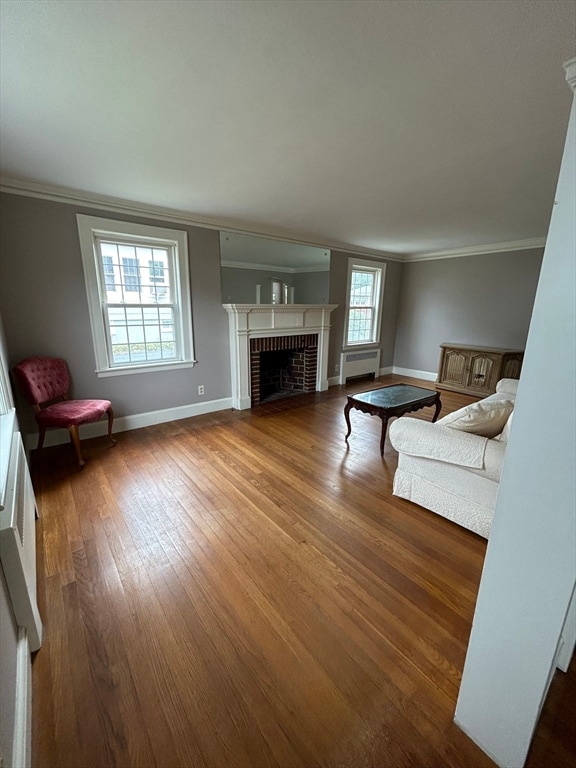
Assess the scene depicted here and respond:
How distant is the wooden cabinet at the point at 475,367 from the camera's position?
15.9ft

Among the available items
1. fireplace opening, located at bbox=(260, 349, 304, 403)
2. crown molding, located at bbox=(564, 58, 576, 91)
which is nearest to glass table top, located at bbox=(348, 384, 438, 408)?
fireplace opening, located at bbox=(260, 349, 304, 403)

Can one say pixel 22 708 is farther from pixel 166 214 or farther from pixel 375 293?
pixel 375 293

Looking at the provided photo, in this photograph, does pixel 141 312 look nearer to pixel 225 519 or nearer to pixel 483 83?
pixel 225 519

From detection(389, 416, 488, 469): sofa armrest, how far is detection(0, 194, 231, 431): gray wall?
2843 mm

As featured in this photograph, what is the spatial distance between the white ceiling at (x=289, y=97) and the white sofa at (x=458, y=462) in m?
1.73

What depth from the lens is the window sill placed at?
133 inches

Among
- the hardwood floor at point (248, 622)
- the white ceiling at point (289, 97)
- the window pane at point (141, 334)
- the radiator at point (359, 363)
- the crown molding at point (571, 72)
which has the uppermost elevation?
the white ceiling at point (289, 97)

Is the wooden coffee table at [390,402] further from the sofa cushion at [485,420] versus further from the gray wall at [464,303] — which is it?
the gray wall at [464,303]

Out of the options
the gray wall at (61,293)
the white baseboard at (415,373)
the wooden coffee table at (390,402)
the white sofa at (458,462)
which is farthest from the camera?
the white baseboard at (415,373)

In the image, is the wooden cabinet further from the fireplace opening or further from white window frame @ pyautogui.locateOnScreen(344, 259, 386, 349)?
the fireplace opening

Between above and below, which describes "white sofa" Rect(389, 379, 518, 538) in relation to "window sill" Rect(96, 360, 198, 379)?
below

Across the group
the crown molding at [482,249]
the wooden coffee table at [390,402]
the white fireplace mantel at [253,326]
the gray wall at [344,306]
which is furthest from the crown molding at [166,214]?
the wooden coffee table at [390,402]

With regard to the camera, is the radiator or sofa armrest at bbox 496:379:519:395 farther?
the radiator

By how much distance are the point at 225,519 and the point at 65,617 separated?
915 millimetres
